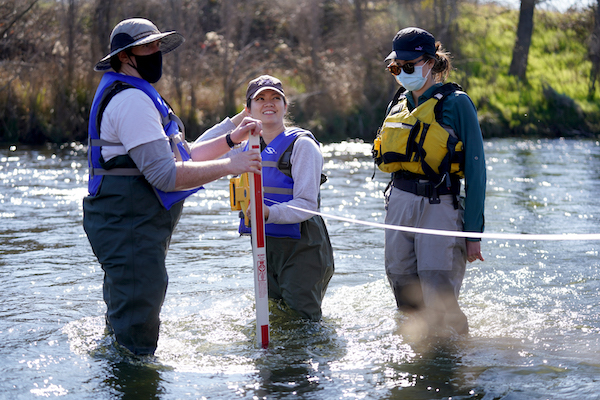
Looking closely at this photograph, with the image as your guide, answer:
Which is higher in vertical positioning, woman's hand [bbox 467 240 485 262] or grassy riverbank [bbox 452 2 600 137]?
grassy riverbank [bbox 452 2 600 137]

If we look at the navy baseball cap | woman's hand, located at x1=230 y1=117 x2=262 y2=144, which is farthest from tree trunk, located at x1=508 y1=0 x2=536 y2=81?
woman's hand, located at x1=230 y1=117 x2=262 y2=144

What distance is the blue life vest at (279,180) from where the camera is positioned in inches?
185

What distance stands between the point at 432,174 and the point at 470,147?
305 millimetres

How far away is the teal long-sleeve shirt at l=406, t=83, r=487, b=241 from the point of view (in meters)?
4.41

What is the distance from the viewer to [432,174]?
4543 mm

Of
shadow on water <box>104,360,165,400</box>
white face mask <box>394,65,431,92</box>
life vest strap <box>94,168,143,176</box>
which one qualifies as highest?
white face mask <box>394,65,431,92</box>

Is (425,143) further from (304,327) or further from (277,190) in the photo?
(304,327)

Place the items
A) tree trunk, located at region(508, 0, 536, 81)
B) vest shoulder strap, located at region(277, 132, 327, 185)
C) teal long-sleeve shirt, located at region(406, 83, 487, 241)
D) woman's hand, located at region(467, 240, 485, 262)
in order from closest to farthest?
teal long-sleeve shirt, located at region(406, 83, 487, 241), woman's hand, located at region(467, 240, 485, 262), vest shoulder strap, located at region(277, 132, 327, 185), tree trunk, located at region(508, 0, 536, 81)

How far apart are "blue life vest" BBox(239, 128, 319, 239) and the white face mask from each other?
715 mm

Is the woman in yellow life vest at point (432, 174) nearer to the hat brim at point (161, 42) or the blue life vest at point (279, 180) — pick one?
the blue life vest at point (279, 180)

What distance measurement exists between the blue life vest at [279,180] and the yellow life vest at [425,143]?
1.86ft

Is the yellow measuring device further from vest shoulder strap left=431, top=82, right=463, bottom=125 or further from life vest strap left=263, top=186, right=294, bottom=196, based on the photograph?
vest shoulder strap left=431, top=82, right=463, bottom=125

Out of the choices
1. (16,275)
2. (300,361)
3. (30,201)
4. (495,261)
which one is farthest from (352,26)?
(300,361)

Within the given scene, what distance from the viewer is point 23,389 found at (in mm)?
4113
